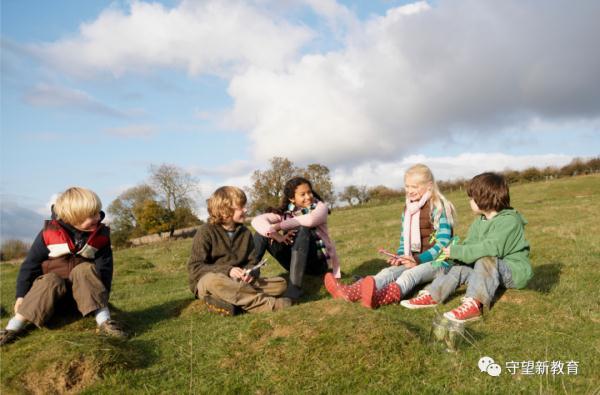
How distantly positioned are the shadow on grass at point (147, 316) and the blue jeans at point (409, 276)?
3029mm

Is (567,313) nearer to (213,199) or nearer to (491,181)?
(491,181)

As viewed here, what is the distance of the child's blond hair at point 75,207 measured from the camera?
546 cm

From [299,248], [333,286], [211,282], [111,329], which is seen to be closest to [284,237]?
[299,248]

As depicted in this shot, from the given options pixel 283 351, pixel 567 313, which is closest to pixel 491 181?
pixel 567 313

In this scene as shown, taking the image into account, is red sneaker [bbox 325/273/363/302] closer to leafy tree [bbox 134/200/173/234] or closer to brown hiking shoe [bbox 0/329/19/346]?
brown hiking shoe [bbox 0/329/19/346]

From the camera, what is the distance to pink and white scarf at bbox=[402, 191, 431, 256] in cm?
692

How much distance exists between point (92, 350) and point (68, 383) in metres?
0.35

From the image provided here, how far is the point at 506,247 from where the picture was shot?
5734mm

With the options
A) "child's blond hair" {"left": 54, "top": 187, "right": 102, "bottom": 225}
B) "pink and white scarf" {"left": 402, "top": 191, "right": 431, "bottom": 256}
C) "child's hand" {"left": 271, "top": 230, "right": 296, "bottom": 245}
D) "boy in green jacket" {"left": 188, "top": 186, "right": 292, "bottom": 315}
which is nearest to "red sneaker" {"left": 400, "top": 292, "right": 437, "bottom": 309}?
"pink and white scarf" {"left": 402, "top": 191, "right": 431, "bottom": 256}

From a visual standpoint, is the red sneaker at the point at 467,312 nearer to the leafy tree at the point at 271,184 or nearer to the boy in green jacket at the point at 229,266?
the boy in green jacket at the point at 229,266

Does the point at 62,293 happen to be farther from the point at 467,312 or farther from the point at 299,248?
the point at 467,312

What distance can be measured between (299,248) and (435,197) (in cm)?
227

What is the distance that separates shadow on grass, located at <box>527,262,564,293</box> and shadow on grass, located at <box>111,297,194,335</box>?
544 centimetres

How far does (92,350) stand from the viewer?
4020mm
